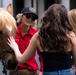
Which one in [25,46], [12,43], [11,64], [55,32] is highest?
[55,32]

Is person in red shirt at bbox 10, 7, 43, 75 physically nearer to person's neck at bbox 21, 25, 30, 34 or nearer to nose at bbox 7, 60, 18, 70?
person's neck at bbox 21, 25, 30, 34

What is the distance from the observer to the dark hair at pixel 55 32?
2.77 m

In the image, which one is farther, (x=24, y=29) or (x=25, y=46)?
(x=24, y=29)

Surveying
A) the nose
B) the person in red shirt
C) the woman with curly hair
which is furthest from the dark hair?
the person in red shirt

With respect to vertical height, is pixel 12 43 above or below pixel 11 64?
above

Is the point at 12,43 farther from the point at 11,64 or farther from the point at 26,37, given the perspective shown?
the point at 26,37

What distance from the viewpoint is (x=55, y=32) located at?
2766mm

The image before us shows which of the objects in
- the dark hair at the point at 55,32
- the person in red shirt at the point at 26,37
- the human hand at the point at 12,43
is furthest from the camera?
the person in red shirt at the point at 26,37

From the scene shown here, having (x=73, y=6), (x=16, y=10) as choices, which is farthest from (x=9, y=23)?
(x=73, y=6)

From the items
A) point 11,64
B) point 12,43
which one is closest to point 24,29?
point 11,64

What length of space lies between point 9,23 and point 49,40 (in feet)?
3.14

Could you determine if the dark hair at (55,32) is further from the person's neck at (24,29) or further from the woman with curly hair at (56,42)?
the person's neck at (24,29)

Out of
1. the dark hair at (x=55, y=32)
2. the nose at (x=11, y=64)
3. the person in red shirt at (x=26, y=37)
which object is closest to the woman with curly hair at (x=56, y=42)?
the dark hair at (x=55, y=32)

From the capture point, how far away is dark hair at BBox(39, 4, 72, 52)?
2766mm
